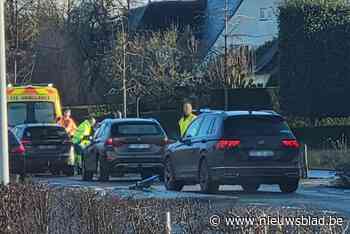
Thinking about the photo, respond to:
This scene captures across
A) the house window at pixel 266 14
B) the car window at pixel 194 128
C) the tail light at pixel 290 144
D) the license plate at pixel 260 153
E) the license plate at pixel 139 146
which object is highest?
the house window at pixel 266 14

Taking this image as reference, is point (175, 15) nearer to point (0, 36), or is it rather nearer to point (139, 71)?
point (139, 71)

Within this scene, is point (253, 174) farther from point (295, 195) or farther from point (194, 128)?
point (194, 128)

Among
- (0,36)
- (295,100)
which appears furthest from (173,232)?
(295,100)

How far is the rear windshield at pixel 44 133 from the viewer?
29.2 meters

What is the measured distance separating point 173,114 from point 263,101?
4633mm

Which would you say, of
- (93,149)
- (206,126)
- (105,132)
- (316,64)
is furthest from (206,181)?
(316,64)

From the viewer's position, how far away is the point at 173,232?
8.45 m

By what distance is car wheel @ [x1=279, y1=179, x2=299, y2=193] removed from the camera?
1978 cm

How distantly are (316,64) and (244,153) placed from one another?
67.2 feet

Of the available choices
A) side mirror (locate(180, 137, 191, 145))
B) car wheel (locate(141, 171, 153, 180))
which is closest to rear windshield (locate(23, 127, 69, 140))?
car wheel (locate(141, 171, 153, 180))

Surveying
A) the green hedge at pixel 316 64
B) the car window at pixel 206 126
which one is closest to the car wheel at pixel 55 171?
the car window at pixel 206 126

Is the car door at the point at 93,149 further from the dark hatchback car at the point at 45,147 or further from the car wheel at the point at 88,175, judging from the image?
the dark hatchback car at the point at 45,147

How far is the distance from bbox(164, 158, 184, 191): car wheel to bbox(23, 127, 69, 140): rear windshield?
8064mm

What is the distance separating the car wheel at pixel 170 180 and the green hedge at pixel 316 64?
1808cm
